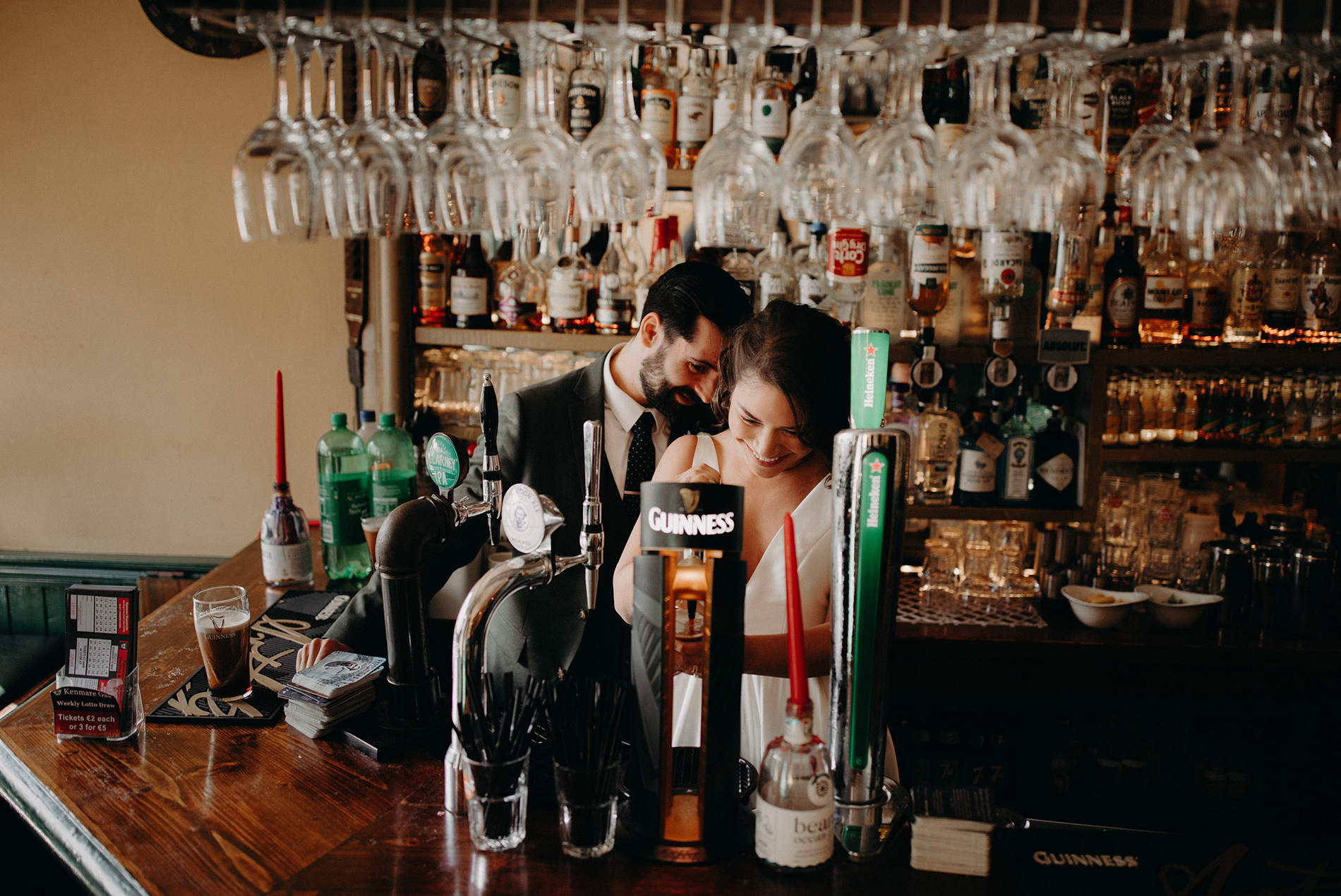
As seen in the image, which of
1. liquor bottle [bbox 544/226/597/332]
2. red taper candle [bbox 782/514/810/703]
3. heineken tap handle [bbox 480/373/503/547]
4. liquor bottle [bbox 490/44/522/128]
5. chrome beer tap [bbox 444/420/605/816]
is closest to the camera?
red taper candle [bbox 782/514/810/703]

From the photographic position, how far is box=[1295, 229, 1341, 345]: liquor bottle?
247cm

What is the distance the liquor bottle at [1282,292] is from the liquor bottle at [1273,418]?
6.0 inches

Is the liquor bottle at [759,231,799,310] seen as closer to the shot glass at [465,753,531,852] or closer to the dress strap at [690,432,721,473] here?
the dress strap at [690,432,721,473]

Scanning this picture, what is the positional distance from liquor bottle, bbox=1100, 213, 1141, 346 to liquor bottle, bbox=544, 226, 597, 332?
5.04 feet

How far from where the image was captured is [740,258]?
8.34ft

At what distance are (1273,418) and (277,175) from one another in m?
2.76

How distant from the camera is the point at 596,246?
2.71m

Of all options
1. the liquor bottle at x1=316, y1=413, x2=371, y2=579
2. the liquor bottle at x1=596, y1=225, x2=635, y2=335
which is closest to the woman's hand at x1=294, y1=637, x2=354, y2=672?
the liquor bottle at x1=316, y1=413, x2=371, y2=579

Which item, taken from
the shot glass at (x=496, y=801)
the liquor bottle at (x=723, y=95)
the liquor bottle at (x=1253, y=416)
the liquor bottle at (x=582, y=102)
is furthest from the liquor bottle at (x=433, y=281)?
the liquor bottle at (x=1253, y=416)

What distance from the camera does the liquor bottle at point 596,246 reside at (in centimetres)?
269

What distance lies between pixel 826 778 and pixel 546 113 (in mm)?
978

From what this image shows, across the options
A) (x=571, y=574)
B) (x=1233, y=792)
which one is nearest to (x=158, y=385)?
(x=571, y=574)

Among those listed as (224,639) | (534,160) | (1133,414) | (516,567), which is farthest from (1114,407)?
(224,639)

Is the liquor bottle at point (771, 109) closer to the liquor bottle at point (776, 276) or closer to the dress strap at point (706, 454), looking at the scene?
the liquor bottle at point (776, 276)
